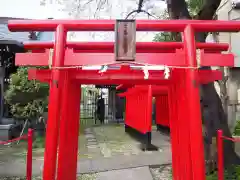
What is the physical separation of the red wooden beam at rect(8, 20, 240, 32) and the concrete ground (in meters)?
3.97

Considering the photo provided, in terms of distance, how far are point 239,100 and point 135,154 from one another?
581 cm

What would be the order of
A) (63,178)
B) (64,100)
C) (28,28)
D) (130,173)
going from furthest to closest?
(130,173) < (63,178) < (64,100) < (28,28)

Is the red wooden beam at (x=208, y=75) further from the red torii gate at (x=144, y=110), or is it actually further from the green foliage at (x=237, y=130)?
the green foliage at (x=237, y=130)

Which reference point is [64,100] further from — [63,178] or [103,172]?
[103,172]

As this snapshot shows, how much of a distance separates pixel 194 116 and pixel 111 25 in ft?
4.83

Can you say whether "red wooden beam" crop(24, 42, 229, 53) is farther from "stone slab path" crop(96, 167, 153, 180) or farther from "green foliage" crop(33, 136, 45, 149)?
"green foliage" crop(33, 136, 45, 149)

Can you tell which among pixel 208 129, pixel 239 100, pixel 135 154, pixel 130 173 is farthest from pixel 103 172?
pixel 239 100

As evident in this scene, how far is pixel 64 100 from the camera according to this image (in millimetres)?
3811

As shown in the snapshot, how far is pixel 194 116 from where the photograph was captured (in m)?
3.01

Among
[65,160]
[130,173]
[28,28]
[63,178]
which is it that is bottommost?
[130,173]

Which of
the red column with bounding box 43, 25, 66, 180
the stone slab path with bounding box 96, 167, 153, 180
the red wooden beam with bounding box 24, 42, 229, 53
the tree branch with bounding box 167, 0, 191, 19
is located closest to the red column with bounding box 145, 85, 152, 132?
the stone slab path with bounding box 96, 167, 153, 180

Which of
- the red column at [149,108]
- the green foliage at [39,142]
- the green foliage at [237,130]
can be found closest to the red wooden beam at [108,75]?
the red column at [149,108]

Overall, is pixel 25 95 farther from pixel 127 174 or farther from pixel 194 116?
pixel 194 116

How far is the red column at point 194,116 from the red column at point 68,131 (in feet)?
5.27
